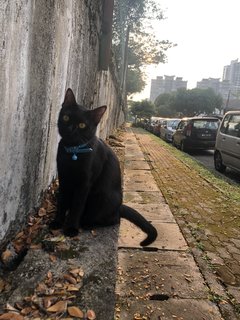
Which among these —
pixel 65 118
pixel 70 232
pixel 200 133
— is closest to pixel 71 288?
pixel 70 232

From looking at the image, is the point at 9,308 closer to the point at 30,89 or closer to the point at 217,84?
the point at 30,89

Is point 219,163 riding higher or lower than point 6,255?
lower

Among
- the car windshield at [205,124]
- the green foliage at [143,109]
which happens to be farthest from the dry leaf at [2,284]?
the green foliage at [143,109]

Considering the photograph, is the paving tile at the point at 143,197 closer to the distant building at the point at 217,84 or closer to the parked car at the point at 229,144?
the parked car at the point at 229,144

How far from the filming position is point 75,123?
2873 millimetres

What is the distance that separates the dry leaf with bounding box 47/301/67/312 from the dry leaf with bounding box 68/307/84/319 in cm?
3

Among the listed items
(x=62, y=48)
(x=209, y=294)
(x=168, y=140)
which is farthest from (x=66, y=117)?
(x=168, y=140)

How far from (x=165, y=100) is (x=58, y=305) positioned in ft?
261

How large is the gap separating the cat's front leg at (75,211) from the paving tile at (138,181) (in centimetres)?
389

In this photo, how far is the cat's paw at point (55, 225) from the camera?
9.86 ft

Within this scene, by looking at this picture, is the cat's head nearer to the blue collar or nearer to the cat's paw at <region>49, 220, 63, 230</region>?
the blue collar

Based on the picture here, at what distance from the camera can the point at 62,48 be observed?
3461mm

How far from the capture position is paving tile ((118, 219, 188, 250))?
4.27 metres

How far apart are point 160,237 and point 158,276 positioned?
994 millimetres
